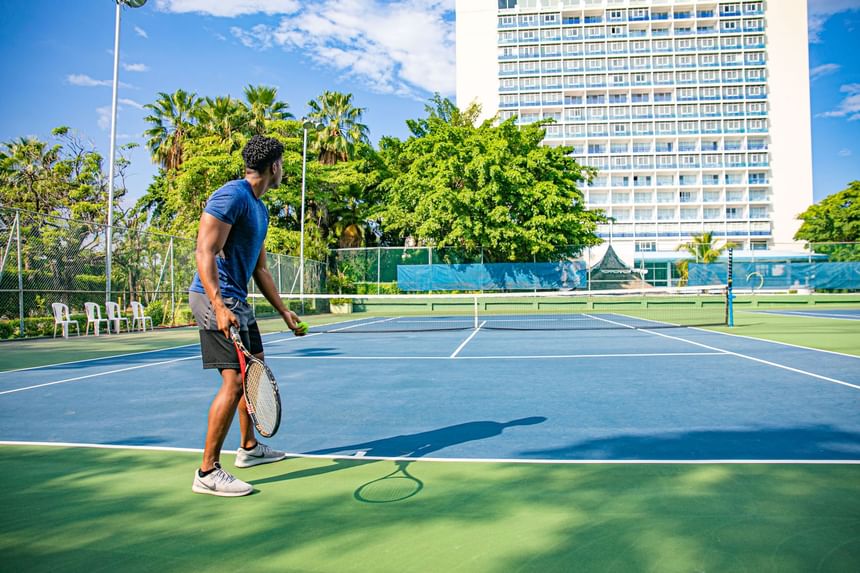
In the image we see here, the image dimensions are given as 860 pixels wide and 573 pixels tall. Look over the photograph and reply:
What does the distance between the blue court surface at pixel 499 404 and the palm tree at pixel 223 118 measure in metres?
24.9

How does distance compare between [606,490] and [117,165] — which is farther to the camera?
[117,165]

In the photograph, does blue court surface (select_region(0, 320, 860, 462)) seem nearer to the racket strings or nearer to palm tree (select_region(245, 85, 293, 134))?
the racket strings

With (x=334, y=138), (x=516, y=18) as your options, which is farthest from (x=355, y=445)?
(x=516, y=18)

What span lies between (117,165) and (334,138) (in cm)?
1200

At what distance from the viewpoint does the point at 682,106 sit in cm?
7138

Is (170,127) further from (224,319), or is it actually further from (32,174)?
(224,319)

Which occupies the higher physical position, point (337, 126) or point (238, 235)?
point (337, 126)

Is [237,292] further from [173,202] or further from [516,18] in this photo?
[516,18]

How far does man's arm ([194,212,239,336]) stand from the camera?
123 inches

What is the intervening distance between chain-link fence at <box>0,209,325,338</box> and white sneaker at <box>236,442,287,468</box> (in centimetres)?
1234

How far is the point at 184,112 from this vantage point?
3484 cm

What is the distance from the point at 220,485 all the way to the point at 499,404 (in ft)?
9.69

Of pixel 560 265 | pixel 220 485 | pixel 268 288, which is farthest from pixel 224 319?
pixel 560 265

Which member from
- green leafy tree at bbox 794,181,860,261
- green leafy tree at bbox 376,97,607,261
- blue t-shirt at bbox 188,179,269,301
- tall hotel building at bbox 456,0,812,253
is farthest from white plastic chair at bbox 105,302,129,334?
tall hotel building at bbox 456,0,812,253
